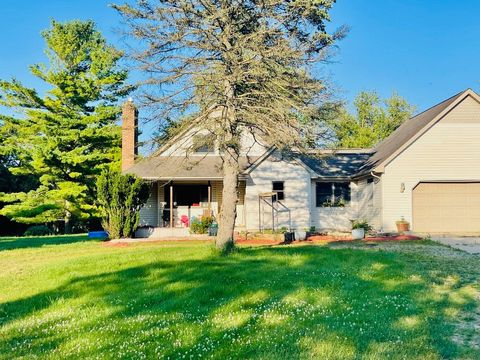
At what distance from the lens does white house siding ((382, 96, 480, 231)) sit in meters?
20.6

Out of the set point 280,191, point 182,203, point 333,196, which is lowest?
point 182,203

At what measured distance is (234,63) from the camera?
40.1 feet

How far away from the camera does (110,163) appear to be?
1186 inches

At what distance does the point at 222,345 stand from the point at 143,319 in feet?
5.42

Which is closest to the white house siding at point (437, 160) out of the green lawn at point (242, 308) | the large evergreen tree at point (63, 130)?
the green lawn at point (242, 308)

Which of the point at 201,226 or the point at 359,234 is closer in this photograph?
the point at 359,234

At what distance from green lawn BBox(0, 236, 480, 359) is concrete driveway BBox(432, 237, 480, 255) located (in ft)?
9.64

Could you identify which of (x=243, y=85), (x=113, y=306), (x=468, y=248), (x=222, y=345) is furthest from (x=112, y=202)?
(x=222, y=345)

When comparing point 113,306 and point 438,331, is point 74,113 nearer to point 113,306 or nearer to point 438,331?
point 113,306

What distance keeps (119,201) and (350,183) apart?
12.9 m

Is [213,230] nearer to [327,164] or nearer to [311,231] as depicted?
[311,231]

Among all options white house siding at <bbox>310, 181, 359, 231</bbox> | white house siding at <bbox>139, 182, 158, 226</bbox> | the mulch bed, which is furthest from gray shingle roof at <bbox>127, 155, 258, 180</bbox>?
white house siding at <bbox>310, 181, 359, 231</bbox>

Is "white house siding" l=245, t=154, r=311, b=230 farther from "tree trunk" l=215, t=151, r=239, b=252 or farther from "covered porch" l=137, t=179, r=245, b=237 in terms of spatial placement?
"tree trunk" l=215, t=151, r=239, b=252

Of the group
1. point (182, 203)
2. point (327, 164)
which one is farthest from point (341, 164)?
point (182, 203)
